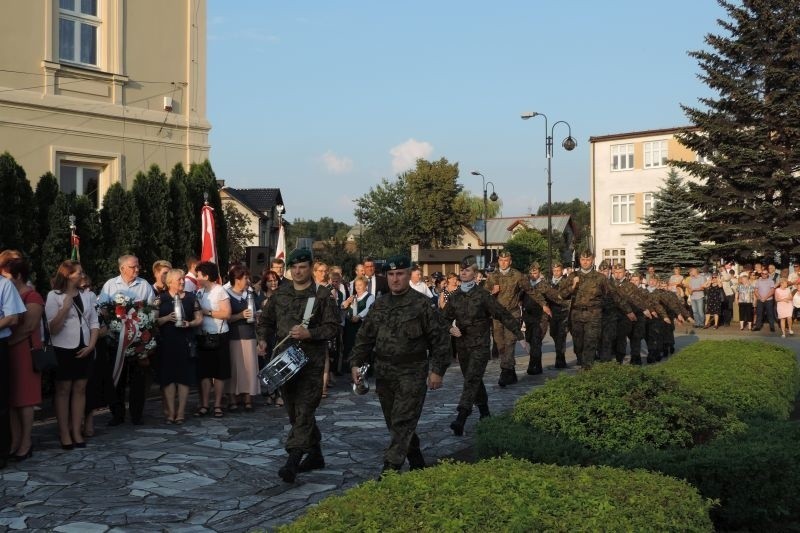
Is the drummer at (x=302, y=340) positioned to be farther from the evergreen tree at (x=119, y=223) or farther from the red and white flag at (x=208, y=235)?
the red and white flag at (x=208, y=235)

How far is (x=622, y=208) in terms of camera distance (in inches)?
2384

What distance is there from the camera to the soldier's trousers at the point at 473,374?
31.7ft

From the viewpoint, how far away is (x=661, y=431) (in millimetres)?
6363

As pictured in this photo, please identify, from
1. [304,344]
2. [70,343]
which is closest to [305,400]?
[304,344]

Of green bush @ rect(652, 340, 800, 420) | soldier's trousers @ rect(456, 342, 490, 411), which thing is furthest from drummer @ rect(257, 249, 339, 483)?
green bush @ rect(652, 340, 800, 420)

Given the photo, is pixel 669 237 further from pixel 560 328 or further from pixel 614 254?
pixel 560 328

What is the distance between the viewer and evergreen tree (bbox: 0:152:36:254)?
36.7 ft

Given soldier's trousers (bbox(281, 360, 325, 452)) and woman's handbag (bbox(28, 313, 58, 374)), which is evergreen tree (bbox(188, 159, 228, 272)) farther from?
soldier's trousers (bbox(281, 360, 325, 452))

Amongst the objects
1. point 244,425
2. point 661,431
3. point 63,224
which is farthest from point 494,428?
point 63,224

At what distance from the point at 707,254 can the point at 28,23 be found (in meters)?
31.4

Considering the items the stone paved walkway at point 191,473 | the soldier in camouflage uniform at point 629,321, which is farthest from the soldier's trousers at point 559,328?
the stone paved walkway at point 191,473

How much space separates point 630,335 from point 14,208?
39.6ft

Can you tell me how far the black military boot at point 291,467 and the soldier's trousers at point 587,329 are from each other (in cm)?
812

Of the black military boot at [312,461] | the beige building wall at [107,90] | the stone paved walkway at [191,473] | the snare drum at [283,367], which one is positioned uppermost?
the beige building wall at [107,90]
